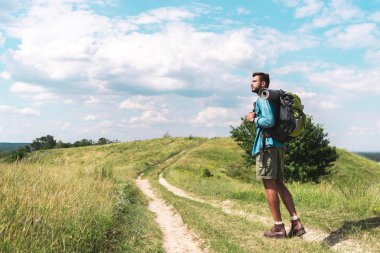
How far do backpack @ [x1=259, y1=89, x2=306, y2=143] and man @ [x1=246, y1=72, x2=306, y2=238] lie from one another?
13cm

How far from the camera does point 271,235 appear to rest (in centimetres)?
712

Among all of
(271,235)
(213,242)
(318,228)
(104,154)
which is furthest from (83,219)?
(104,154)

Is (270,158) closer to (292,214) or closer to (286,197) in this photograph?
(286,197)

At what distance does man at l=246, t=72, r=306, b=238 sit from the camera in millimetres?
6895

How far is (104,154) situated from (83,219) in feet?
211

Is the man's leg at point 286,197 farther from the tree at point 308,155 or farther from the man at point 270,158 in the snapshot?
the tree at point 308,155

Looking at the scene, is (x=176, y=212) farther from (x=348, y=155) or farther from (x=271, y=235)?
(x=348, y=155)

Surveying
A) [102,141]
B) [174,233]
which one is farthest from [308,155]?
[102,141]

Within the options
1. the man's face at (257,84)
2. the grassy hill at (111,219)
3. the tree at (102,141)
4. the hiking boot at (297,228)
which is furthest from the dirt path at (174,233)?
the tree at (102,141)

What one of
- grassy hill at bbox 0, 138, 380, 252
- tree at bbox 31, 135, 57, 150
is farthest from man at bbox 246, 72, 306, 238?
tree at bbox 31, 135, 57, 150

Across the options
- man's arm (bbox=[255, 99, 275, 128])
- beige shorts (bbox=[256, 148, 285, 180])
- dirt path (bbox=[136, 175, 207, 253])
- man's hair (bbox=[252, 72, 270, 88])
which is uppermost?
man's hair (bbox=[252, 72, 270, 88])

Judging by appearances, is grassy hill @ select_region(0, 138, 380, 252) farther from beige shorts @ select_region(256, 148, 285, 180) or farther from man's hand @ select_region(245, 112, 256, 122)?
man's hand @ select_region(245, 112, 256, 122)

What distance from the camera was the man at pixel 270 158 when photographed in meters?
6.89

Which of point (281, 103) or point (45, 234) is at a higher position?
point (281, 103)
